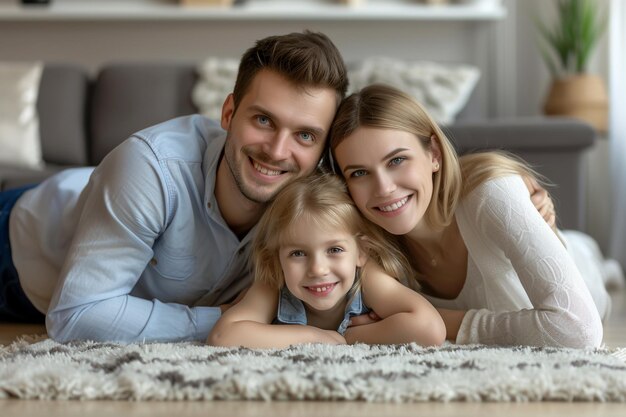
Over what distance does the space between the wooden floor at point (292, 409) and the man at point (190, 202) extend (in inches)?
19.4

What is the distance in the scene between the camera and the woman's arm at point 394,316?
169cm

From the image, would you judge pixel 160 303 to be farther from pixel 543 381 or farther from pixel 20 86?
pixel 20 86

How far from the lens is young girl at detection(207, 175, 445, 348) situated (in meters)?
1.69

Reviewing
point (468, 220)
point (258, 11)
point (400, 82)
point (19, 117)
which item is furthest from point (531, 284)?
point (258, 11)

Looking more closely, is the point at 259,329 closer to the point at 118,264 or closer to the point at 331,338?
the point at 331,338

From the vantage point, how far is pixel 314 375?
4.30 ft

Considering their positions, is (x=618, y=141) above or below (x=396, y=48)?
below

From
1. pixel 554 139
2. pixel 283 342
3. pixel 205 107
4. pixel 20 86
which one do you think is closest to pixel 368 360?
pixel 283 342

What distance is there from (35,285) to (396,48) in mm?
2851

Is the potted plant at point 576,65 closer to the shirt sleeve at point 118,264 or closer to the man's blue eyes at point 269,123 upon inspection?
the man's blue eyes at point 269,123

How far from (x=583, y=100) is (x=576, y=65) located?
26cm

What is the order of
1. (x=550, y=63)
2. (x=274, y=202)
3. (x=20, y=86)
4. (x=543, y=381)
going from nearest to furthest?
1. (x=543, y=381)
2. (x=274, y=202)
3. (x=20, y=86)
4. (x=550, y=63)

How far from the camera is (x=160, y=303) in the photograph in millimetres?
1800

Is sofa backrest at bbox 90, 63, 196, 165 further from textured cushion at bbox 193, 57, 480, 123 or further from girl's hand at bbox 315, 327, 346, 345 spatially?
girl's hand at bbox 315, 327, 346, 345
